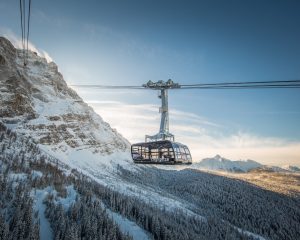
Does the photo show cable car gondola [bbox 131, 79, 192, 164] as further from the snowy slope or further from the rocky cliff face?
the rocky cliff face

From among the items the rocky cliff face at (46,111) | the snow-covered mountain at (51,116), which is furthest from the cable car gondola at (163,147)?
the rocky cliff face at (46,111)

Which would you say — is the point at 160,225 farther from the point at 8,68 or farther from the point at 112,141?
the point at 112,141

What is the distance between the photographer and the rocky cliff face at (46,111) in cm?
10522

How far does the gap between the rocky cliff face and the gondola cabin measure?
277ft

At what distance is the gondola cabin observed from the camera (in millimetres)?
22391

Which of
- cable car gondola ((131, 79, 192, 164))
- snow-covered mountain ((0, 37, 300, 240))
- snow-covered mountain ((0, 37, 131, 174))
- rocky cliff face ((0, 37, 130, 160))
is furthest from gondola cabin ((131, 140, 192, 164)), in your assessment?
rocky cliff face ((0, 37, 130, 160))

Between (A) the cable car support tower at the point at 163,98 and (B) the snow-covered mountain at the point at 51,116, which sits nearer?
(A) the cable car support tower at the point at 163,98

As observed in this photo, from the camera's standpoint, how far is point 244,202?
375 ft

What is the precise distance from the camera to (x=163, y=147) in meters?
22.8

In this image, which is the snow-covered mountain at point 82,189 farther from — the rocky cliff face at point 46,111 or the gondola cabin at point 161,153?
the gondola cabin at point 161,153

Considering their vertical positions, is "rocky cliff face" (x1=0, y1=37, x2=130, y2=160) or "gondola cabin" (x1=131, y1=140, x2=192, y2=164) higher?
"rocky cliff face" (x1=0, y1=37, x2=130, y2=160)

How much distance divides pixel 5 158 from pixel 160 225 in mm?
20303

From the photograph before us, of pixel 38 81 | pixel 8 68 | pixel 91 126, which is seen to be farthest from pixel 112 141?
pixel 8 68

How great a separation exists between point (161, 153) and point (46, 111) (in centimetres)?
11690
